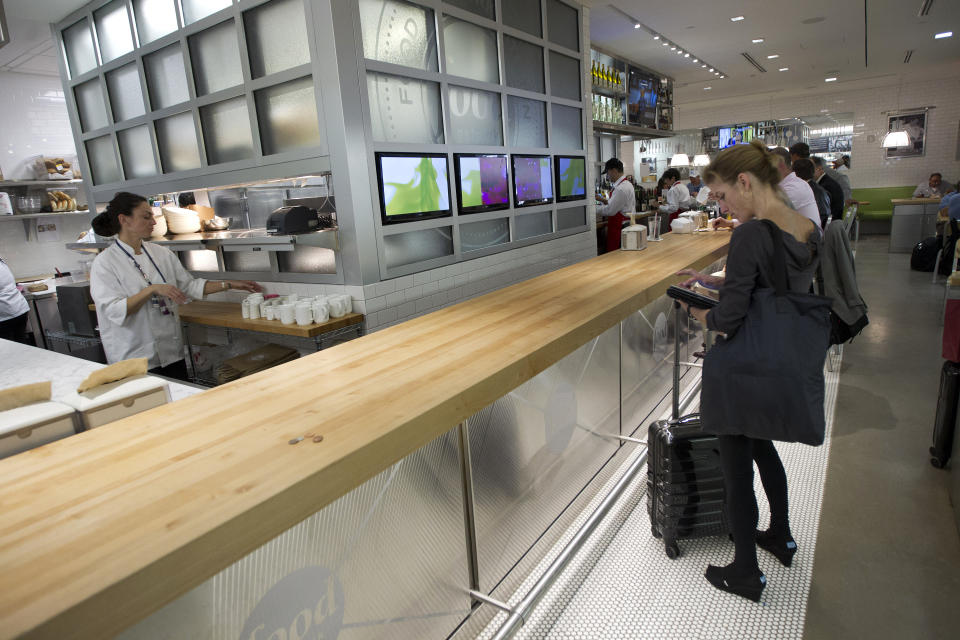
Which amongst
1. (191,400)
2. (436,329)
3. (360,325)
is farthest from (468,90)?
(191,400)

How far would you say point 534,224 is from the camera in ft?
16.0

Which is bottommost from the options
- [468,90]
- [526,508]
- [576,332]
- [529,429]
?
[526,508]

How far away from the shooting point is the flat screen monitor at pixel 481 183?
13.0 ft

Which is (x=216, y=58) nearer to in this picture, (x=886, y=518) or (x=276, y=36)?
(x=276, y=36)

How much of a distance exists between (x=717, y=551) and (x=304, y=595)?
165 cm

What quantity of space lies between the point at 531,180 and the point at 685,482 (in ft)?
10.4

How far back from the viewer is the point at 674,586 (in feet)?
6.51

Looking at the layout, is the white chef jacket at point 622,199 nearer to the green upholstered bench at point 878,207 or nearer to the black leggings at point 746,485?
the black leggings at point 746,485

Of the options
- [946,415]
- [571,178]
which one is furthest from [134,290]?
[946,415]

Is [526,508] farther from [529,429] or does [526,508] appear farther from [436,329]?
[436,329]

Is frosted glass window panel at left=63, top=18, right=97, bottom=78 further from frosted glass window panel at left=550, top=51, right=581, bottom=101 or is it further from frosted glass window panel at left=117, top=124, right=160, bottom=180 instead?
frosted glass window panel at left=550, top=51, right=581, bottom=101

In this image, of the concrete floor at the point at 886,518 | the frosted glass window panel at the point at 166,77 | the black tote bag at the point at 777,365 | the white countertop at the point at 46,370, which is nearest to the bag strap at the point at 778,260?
the black tote bag at the point at 777,365

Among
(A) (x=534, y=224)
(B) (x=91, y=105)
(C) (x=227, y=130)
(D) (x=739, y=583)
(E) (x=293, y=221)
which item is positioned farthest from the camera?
(A) (x=534, y=224)

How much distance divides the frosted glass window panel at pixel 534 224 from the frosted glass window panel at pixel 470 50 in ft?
3.68
